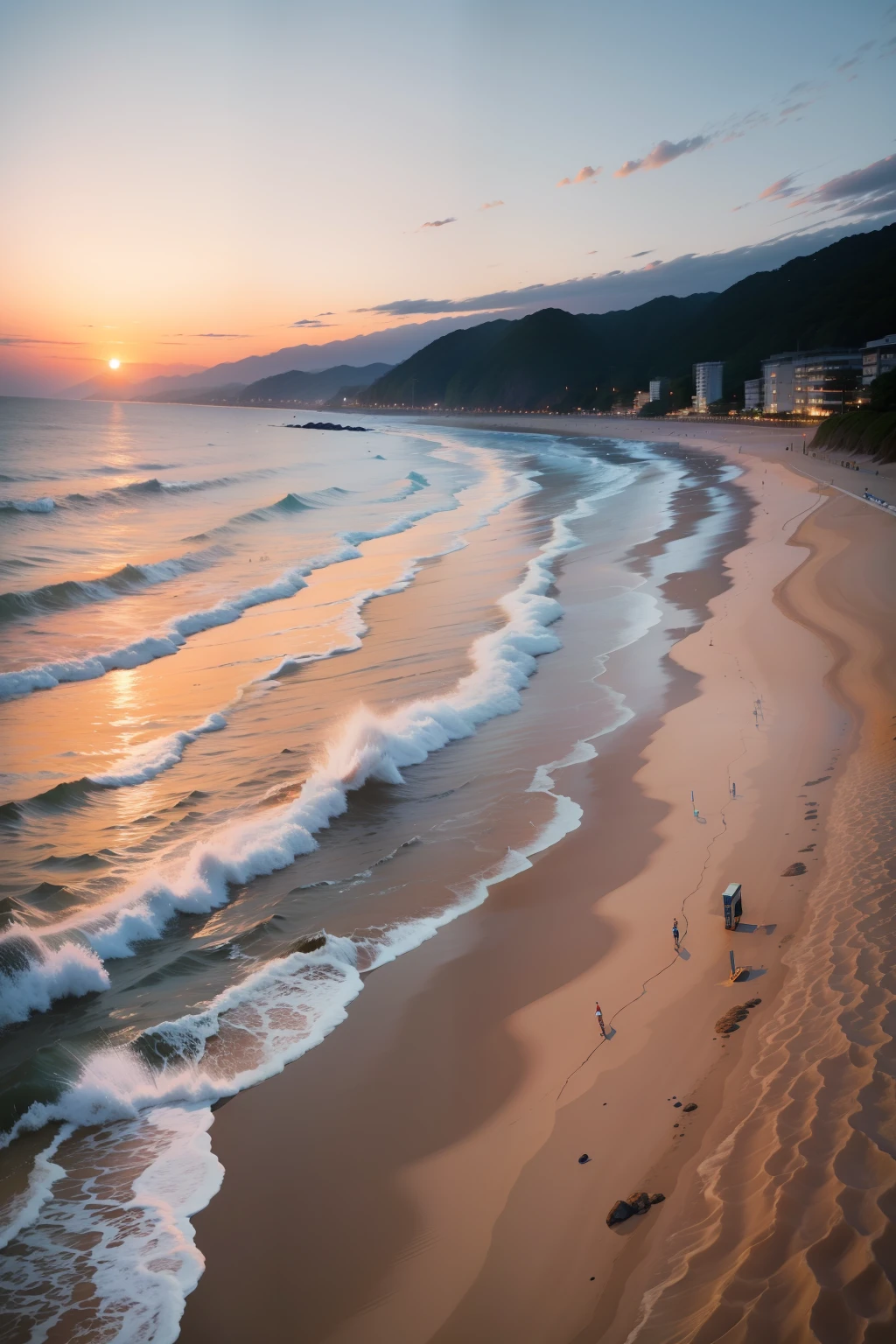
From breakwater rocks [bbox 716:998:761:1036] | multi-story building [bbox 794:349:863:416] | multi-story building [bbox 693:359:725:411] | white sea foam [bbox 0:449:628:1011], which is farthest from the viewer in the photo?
multi-story building [bbox 693:359:725:411]

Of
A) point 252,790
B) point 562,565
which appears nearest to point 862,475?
point 562,565

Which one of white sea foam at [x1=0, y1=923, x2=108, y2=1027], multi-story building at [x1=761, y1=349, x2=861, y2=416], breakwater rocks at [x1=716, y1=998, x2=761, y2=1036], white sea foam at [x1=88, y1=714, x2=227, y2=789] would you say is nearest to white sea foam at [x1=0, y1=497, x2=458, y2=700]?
white sea foam at [x1=88, y1=714, x2=227, y2=789]

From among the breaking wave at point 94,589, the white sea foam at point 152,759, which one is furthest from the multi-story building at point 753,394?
the white sea foam at point 152,759

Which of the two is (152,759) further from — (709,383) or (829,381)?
(709,383)

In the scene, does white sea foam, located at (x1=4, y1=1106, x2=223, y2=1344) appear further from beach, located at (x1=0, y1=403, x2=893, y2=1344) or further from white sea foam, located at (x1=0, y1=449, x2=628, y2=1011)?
white sea foam, located at (x1=0, y1=449, x2=628, y2=1011)

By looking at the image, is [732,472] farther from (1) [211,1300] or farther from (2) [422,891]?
(1) [211,1300]
